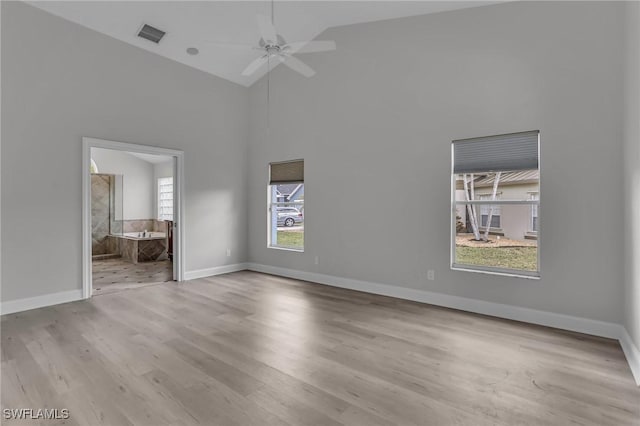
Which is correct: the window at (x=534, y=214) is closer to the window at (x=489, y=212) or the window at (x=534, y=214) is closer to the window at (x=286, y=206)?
the window at (x=489, y=212)

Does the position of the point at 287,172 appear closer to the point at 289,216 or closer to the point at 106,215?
the point at 289,216

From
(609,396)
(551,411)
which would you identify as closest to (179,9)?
(551,411)

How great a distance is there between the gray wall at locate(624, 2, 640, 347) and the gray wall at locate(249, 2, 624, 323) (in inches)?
8.5

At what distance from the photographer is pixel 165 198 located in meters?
9.09

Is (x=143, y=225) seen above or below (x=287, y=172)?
below

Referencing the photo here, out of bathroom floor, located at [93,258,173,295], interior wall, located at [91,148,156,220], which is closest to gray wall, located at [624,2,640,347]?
bathroom floor, located at [93,258,173,295]

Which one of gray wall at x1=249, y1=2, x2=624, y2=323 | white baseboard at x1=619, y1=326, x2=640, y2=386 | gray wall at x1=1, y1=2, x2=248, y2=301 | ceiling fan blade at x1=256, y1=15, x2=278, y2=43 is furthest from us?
gray wall at x1=1, y1=2, x2=248, y2=301

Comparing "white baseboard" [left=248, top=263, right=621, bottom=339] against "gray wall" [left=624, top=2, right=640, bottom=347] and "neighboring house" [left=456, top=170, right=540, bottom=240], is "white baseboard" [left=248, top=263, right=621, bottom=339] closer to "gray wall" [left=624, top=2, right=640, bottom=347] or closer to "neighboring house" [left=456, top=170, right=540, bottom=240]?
"gray wall" [left=624, top=2, right=640, bottom=347]

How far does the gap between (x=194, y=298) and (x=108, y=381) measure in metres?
2.19

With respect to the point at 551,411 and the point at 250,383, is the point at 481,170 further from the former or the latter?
the point at 250,383

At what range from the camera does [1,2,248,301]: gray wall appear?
3861 millimetres

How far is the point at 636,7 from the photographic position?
8.31 ft

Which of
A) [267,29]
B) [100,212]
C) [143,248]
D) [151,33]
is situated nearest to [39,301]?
[143,248]

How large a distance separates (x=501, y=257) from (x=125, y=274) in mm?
6301
